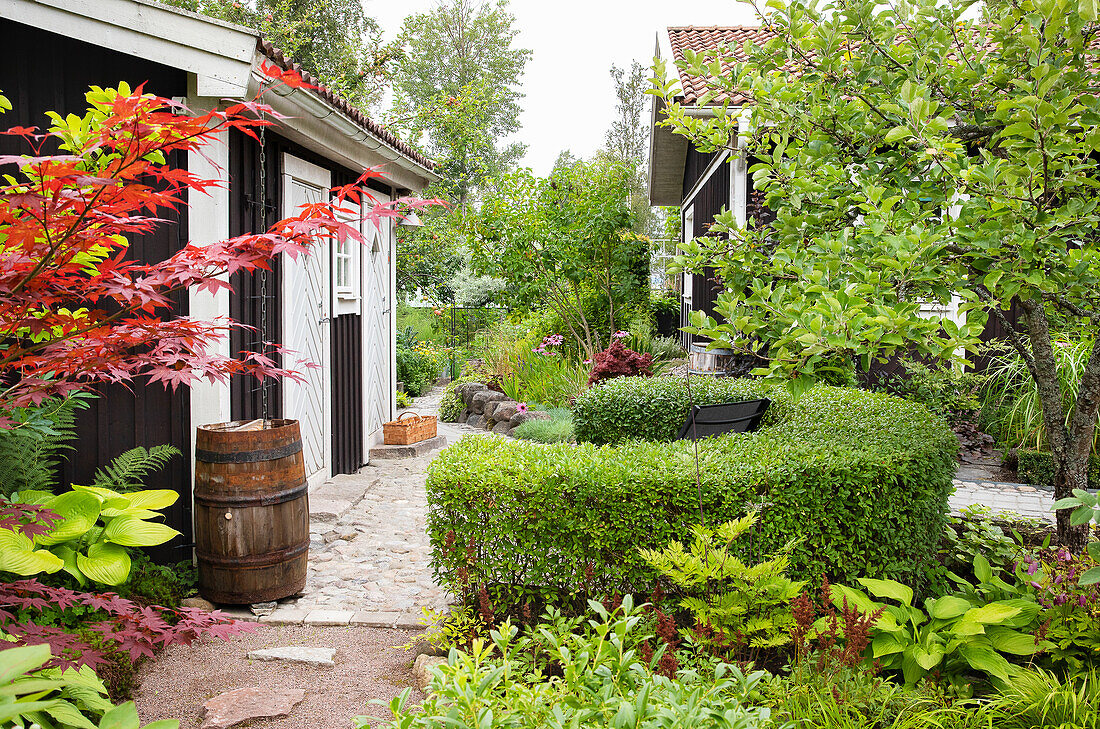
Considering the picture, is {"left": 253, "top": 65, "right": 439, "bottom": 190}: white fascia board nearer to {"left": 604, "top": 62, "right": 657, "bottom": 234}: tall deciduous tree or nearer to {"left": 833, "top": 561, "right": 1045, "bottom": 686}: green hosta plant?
{"left": 833, "top": 561, "right": 1045, "bottom": 686}: green hosta plant

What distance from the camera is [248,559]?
3.75 m

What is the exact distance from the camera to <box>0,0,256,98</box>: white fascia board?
3.69 meters

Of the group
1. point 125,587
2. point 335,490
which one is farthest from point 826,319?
point 335,490

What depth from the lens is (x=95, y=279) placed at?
105 inches

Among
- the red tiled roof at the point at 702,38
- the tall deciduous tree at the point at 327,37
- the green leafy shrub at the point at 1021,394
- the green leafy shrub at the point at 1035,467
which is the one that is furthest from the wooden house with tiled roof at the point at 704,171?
the tall deciduous tree at the point at 327,37

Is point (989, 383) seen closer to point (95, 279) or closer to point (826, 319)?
point (826, 319)

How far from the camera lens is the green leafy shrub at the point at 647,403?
18.3ft

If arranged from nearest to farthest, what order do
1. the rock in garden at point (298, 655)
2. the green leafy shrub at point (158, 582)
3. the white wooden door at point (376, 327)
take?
the rock in garden at point (298, 655)
the green leafy shrub at point (158, 582)
the white wooden door at point (376, 327)

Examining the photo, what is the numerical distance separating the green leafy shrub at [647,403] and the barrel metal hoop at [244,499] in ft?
8.16

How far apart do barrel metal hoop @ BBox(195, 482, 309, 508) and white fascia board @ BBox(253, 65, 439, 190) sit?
1.66m

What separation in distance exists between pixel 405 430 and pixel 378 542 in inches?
110

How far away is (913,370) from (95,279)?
6992 mm

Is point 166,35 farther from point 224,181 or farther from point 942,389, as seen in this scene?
point 942,389

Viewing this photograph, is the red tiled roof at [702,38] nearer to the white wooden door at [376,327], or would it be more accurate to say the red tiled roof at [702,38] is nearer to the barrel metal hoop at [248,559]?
the white wooden door at [376,327]
